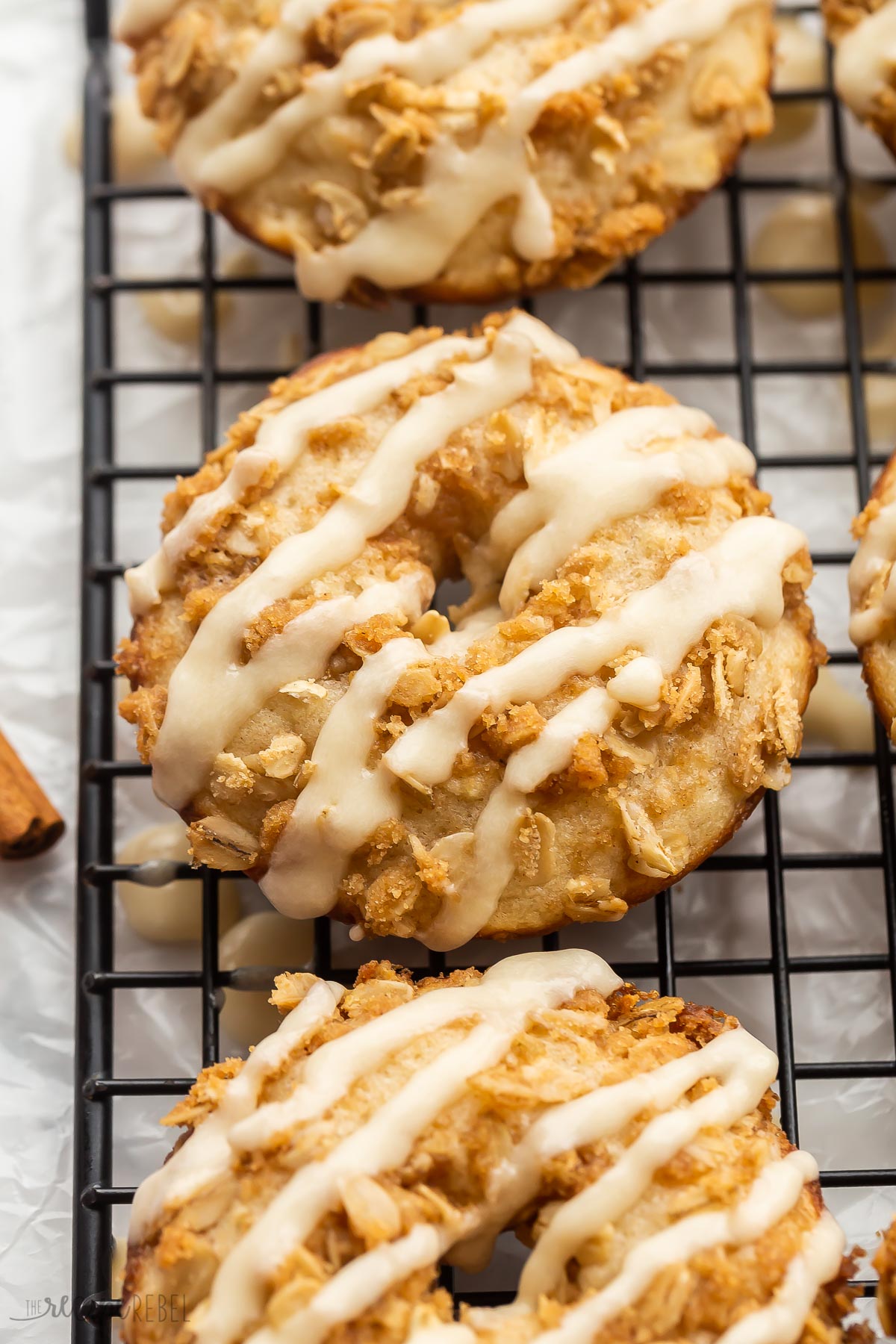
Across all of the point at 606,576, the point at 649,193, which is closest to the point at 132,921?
the point at 606,576

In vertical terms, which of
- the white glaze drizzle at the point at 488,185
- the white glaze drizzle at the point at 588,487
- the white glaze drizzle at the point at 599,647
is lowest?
the white glaze drizzle at the point at 599,647

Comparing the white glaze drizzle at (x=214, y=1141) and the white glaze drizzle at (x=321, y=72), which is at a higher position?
the white glaze drizzle at (x=321, y=72)

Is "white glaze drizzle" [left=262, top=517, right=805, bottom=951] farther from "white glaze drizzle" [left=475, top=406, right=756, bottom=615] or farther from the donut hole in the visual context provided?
the donut hole

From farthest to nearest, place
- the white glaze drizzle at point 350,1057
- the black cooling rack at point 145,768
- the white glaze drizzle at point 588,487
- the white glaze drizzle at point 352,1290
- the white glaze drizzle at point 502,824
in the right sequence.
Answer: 1. the black cooling rack at point 145,768
2. the white glaze drizzle at point 588,487
3. the white glaze drizzle at point 502,824
4. the white glaze drizzle at point 350,1057
5. the white glaze drizzle at point 352,1290

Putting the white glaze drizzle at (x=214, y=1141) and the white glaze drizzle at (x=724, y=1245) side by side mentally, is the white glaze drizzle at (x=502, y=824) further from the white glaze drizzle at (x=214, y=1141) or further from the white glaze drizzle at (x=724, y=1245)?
the white glaze drizzle at (x=724, y=1245)

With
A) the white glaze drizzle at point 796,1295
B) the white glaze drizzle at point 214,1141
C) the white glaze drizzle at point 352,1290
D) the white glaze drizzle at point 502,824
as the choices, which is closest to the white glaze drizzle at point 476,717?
the white glaze drizzle at point 502,824

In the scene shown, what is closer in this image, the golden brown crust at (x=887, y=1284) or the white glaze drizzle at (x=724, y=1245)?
the white glaze drizzle at (x=724, y=1245)
